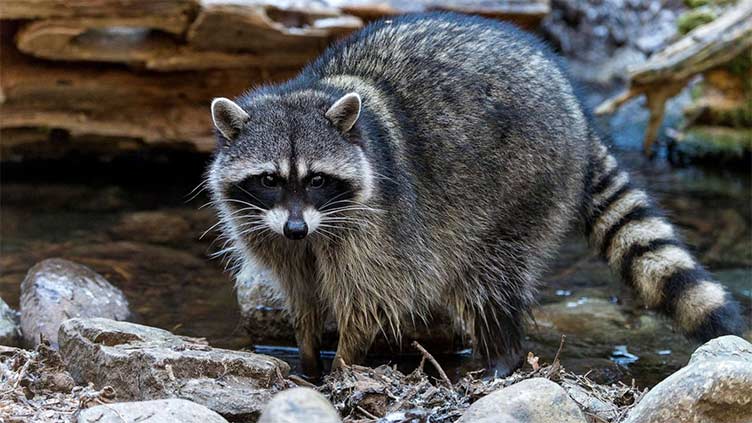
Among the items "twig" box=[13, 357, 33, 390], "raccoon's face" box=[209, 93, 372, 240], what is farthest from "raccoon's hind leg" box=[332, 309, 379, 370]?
"twig" box=[13, 357, 33, 390]

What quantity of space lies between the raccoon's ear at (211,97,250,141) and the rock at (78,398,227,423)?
1371mm

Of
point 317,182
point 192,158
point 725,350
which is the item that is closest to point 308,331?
point 317,182

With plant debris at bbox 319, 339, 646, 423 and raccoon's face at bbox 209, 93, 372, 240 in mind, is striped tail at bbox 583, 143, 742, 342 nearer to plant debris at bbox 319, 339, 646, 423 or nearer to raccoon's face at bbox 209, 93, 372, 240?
plant debris at bbox 319, 339, 646, 423

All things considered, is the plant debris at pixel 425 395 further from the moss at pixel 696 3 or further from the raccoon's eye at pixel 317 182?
the moss at pixel 696 3

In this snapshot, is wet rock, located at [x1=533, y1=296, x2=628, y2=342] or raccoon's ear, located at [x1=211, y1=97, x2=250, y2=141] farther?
Answer: wet rock, located at [x1=533, y1=296, x2=628, y2=342]

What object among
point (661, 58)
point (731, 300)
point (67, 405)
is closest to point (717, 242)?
point (661, 58)

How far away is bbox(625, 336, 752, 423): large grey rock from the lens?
2869 mm

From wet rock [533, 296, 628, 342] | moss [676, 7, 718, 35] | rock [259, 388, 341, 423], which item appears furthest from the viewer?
moss [676, 7, 718, 35]

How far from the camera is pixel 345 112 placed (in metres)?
3.96

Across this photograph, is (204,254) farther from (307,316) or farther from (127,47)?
(307,316)

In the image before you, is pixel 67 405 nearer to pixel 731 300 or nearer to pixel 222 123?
pixel 222 123

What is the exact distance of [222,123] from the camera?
13.1ft

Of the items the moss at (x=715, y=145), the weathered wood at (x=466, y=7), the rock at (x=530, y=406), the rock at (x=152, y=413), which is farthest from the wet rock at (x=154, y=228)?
the moss at (x=715, y=145)

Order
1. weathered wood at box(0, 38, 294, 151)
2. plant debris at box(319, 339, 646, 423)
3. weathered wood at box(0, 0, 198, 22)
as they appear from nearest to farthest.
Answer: plant debris at box(319, 339, 646, 423)
weathered wood at box(0, 0, 198, 22)
weathered wood at box(0, 38, 294, 151)
